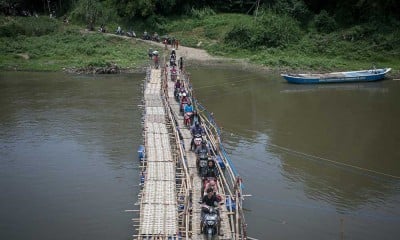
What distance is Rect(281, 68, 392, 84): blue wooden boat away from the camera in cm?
3381

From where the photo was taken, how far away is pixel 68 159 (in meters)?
19.6

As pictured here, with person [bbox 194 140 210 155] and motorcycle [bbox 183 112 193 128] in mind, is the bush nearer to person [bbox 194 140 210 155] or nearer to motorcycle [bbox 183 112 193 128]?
motorcycle [bbox 183 112 193 128]

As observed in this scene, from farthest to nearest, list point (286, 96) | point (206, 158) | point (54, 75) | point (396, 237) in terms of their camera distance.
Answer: point (54, 75), point (286, 96), point (206, 158), point (396, 237)

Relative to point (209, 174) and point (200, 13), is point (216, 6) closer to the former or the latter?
point (200, 13)

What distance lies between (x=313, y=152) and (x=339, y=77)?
15.1 metres

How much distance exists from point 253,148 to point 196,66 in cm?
1827

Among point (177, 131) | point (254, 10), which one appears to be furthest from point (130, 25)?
point (177, 131)

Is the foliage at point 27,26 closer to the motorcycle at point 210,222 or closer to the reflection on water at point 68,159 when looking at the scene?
the reflection on water at point 68,159

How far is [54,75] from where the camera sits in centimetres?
3562

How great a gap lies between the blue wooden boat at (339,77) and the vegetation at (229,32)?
3187 mm

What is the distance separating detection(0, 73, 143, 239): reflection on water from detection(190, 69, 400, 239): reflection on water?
14.2 feet

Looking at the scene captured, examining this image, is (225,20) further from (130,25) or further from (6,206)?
(6,206)

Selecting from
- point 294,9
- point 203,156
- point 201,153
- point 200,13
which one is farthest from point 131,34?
point 203,156

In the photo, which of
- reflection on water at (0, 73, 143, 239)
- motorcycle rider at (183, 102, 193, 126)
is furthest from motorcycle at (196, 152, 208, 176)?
motorcycle rider at (183, 102, 193, 126)
